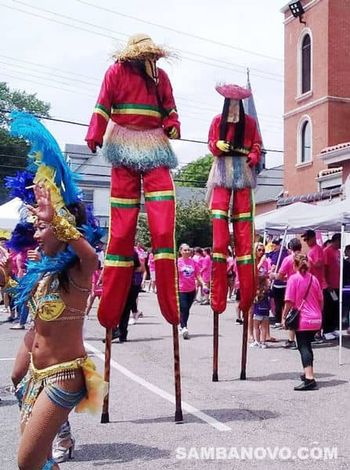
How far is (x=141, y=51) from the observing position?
544cm

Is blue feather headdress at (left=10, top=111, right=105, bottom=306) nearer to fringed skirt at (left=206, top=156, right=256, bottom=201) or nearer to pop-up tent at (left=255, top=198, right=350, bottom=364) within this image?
fringed skirt at (left=206, top=156, right=256, bottom=201)

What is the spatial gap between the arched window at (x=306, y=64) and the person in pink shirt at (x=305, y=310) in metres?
20.1

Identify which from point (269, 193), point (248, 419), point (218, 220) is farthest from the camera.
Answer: point (269, 193)

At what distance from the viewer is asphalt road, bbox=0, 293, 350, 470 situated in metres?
4.27

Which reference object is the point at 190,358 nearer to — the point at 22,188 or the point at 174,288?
the point at 174,288

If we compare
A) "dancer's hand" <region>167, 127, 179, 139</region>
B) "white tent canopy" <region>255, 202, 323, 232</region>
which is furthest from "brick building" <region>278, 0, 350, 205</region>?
"dancer's hand" <region>167, 127, 179, 139</region>

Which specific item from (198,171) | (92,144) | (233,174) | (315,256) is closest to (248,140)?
(233,174)

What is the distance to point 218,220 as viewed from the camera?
689cm

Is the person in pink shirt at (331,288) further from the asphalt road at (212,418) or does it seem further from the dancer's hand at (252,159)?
the dancer's hand at (252,159)

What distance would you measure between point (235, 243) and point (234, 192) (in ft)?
1.91

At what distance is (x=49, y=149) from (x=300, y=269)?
426 cm

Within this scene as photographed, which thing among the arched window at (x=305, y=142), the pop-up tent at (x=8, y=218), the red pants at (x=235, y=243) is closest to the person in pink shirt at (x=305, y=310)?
the red pants at (x=235, y=243)

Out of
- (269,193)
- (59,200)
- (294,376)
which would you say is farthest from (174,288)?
(269,193)

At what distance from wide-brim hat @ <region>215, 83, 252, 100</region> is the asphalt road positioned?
3.24 metres
